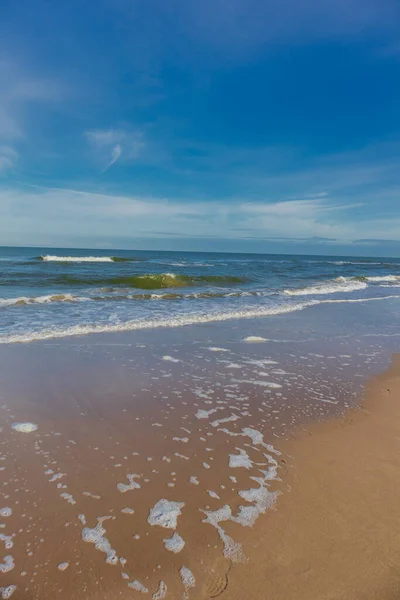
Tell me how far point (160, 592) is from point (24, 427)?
2.58 meters

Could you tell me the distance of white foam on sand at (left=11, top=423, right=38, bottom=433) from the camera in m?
3.95

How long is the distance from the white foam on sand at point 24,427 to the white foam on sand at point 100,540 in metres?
1.74

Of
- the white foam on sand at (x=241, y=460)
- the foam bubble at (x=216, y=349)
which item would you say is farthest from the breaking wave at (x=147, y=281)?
the white foam on sand at (x=241, y=460)

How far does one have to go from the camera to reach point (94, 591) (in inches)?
82.7

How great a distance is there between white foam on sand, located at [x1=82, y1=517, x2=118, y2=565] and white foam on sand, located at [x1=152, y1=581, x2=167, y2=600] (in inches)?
13.2

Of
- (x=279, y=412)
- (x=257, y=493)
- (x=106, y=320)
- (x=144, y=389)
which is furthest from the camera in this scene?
(x=106, y=320)

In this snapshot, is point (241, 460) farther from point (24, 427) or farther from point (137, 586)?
point (24, 427)

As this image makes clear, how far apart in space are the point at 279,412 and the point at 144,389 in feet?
6.34

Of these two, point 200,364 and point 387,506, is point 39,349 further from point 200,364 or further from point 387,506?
point 387,506

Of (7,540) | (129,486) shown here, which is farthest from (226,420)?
(7,540)

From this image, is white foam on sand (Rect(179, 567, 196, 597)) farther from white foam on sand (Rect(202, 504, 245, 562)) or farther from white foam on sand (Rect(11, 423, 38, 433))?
white foam on sand (Rect(11, 423, 38, 433))

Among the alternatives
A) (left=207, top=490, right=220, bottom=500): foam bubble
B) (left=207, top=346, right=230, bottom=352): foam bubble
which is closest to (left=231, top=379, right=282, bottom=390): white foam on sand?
(left=207, top=346, right=230, bottom=352): foam bubble

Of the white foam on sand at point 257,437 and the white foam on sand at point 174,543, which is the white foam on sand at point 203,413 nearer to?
the white foam on sand at point 257,437

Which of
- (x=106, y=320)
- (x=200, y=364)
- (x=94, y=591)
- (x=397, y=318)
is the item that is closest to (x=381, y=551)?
(x=94, y=591)
